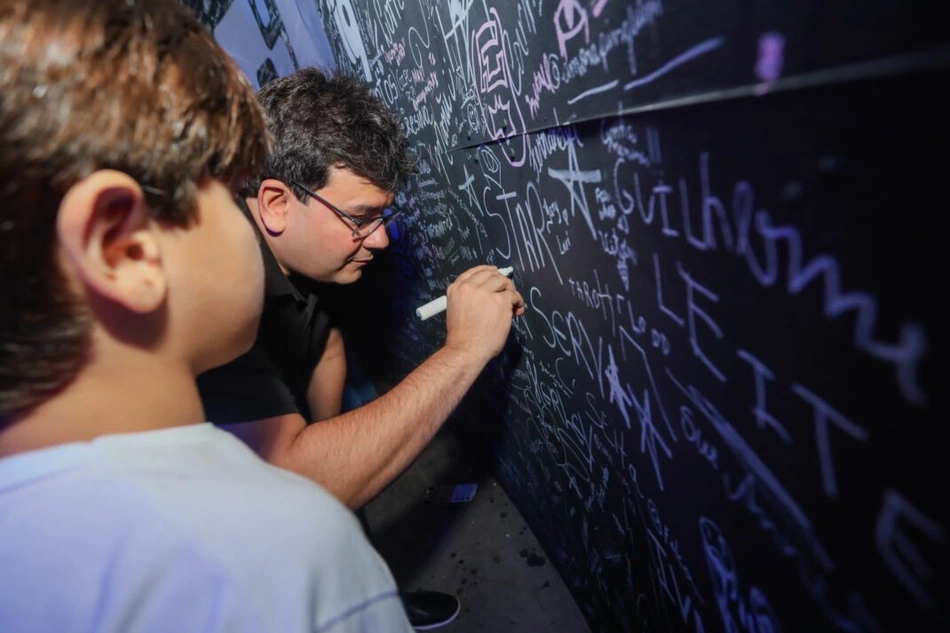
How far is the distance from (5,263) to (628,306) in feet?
2.91

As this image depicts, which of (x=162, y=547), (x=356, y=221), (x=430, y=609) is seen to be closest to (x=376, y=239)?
(x=356, y=221)

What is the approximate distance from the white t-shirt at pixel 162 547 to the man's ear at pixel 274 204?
115 cm

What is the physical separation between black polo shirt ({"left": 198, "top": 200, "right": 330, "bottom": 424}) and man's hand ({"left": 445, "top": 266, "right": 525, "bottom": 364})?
1.57 feet

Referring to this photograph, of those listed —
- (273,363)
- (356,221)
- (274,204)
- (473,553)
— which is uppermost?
(274,204)

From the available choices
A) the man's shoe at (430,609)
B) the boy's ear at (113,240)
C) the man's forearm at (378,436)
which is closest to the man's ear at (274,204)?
the man's forearm at (378,436)

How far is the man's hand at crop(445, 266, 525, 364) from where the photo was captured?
A: 135cm

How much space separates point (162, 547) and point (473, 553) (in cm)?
221

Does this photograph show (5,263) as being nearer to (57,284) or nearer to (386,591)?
(57,284)

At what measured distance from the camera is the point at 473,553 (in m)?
2.45

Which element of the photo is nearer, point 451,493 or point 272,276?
Result: point 272,276

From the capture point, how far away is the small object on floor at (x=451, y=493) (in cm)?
279

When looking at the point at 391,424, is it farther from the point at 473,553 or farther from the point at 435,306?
the point at 473,553

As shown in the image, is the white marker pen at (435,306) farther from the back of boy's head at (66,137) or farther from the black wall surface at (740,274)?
the back of boy's head at (66,137)

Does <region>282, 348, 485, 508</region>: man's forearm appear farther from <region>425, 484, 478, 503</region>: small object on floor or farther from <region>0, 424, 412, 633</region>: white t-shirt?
<region>425, 484, 478, 503</region>: small object on floor
